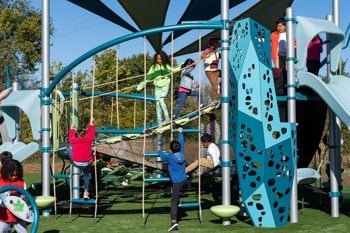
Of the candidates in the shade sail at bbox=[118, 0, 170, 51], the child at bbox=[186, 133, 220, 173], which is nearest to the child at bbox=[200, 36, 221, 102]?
the child at bbox=[186, 133, 220, 173]

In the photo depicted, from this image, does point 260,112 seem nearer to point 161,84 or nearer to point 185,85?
point 185,85

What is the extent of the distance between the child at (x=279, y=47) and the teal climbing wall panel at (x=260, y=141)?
1.13 meters

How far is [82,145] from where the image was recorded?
9.47 metres

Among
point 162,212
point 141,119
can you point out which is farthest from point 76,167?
point 141,119

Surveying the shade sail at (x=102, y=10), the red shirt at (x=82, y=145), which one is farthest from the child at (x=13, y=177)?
the shade sail at (x=102, y=10)

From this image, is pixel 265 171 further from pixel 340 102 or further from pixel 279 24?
pixel 279 24

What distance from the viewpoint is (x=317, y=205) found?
10.8 m

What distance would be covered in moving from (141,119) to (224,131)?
13570 mm

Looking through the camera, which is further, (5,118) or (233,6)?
(233,6)

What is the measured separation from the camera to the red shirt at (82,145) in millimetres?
9406

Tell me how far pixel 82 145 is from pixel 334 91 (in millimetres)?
4343

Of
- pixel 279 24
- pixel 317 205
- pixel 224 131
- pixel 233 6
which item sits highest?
pixel 233 6

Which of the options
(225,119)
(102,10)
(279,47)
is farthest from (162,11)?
(225,119)

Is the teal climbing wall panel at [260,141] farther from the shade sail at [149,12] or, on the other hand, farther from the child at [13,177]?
the shade sail at [149,12]
